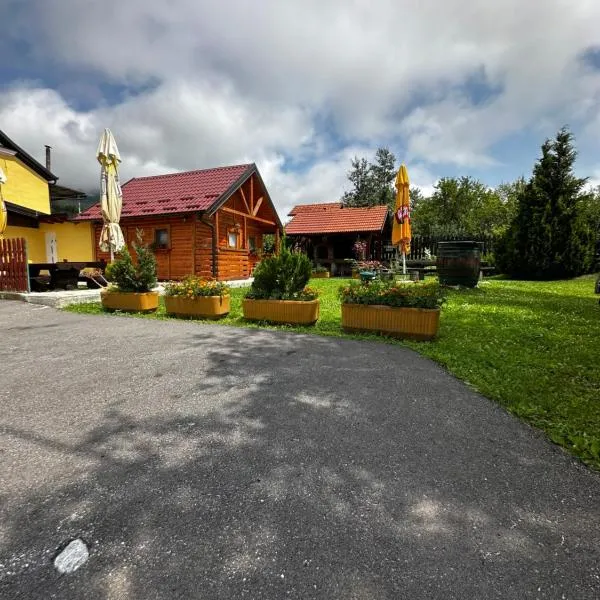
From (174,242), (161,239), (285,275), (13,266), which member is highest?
(161,239)

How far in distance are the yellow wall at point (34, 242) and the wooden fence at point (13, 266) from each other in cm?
685

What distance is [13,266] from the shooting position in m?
9.59

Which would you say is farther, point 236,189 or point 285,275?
point 236,189

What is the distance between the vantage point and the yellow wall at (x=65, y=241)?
1598 cm

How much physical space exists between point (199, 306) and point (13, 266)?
6.15 metres

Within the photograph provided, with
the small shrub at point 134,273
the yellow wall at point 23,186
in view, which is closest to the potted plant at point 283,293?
the small shrub at point 134,273

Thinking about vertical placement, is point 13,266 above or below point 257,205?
below

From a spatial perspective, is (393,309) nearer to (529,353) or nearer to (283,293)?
(529,353)

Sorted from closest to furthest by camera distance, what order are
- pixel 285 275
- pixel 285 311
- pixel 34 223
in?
pixel 285 311
pixel 285 275
pixel 34 223

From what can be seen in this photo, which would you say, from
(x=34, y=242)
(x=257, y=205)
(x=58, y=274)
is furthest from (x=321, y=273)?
(x=34, y=242)

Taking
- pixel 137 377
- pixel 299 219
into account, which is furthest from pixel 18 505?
pixel 299 219

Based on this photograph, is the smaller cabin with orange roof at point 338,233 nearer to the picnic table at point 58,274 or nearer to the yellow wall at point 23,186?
the picnic table at point 58,274

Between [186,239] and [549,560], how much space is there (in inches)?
558

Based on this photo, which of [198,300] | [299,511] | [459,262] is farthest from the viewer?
[459,262]
